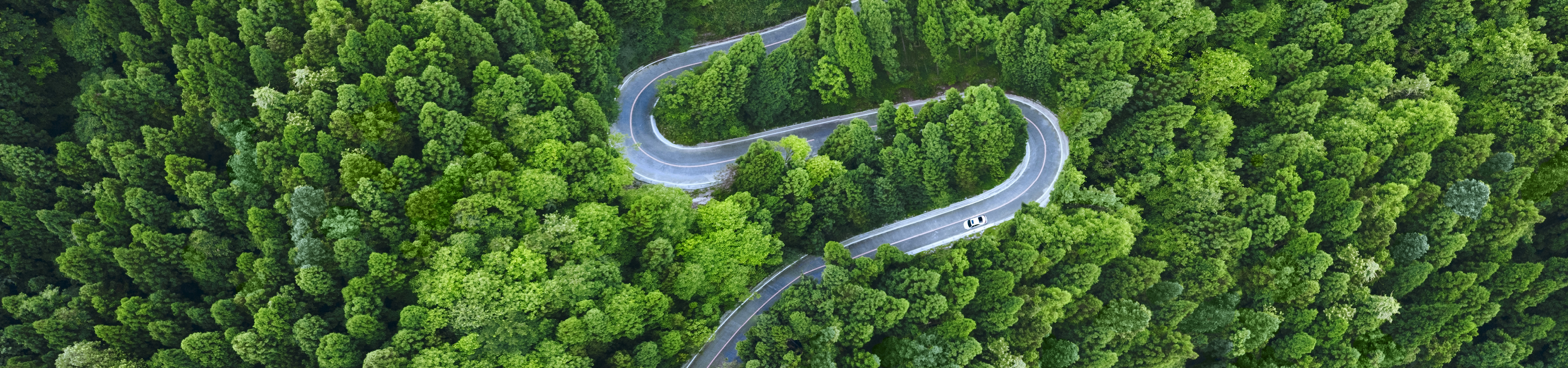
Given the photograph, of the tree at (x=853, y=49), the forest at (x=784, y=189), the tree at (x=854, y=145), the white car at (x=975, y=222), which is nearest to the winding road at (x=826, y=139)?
the white car at (x=975, y=222)

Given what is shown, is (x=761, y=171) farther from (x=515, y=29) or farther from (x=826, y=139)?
(x=515, y=29)

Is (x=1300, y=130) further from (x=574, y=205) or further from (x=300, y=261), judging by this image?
(x=300, y=261)

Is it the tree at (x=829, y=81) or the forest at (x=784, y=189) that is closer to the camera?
the forest at (x=784, y=189)

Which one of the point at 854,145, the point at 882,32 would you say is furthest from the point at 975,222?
the point at 882,32

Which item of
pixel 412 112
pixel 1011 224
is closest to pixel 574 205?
Result: pixel 412 112

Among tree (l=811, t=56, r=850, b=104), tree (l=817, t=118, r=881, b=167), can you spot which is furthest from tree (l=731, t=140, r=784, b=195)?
tree (l=811, t=56, r=850, b=104)

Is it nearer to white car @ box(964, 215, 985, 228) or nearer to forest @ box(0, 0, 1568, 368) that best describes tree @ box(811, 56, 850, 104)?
forest @ box(0, 0, 1568, 368)

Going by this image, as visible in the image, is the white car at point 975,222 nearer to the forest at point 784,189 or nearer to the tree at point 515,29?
the forest at point 784,189
